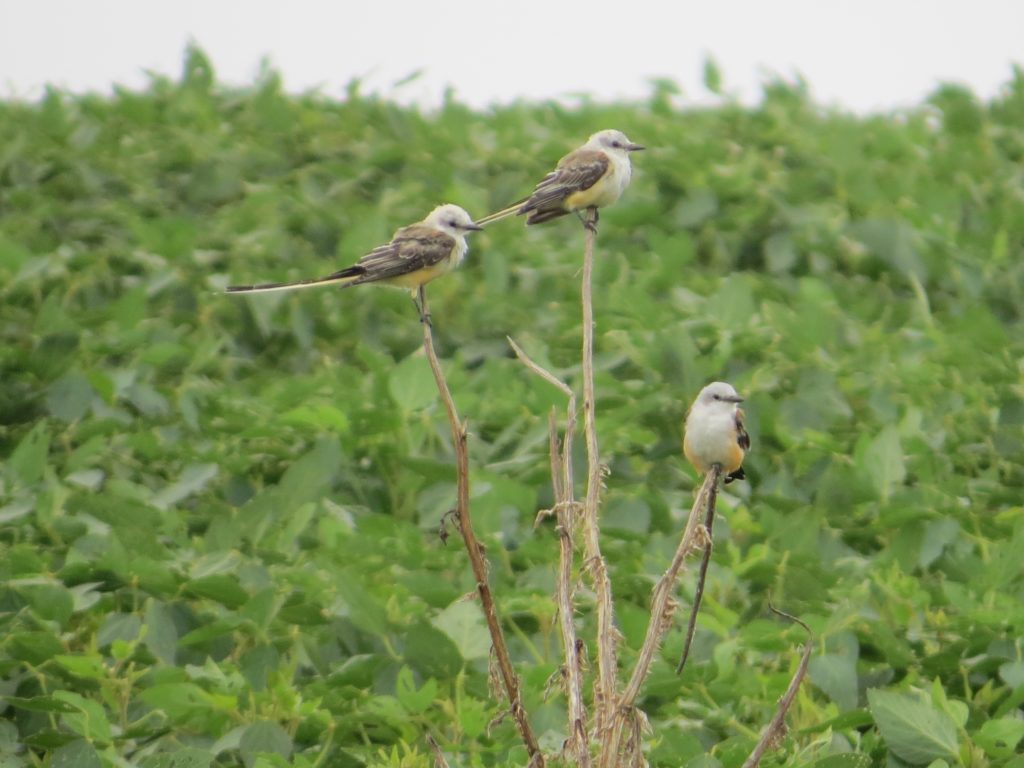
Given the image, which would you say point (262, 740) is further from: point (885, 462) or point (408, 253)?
point (885, 462)

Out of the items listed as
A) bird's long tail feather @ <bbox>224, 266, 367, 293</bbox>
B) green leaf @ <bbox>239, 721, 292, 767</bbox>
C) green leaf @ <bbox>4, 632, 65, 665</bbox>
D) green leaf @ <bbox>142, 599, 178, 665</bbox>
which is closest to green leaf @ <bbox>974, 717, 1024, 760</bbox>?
green leaf @ <bbox>239, 721, 292, 767</bbox>

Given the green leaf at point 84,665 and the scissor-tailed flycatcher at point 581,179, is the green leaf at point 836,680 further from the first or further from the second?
the green leaf at point 84,665

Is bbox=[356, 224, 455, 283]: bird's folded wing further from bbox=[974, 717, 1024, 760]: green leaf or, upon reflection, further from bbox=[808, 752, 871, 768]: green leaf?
bbox=[974, 717, 1024, 760]: green leaf

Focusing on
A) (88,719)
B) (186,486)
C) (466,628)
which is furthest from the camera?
(186,486)

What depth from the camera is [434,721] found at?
4.12 m

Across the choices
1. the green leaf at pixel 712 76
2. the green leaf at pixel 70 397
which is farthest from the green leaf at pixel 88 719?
the green leaf at pixel 712 76

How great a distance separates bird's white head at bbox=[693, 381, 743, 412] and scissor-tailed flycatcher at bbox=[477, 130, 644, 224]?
0.63m

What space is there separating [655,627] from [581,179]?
1394 mm

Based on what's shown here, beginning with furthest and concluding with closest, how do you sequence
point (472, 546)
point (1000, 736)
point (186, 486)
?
point (186, 486) → point (1000, 736) → point (472, 546)

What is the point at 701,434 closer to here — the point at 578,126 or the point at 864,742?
the point at 864,742

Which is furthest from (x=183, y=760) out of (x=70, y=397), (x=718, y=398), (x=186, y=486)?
(x=70, y=397)

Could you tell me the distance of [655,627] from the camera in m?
2.65

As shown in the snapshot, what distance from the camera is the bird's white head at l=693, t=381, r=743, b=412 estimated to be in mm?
2984

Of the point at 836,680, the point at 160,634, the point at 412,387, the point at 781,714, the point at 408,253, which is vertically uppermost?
the point at 408,253
